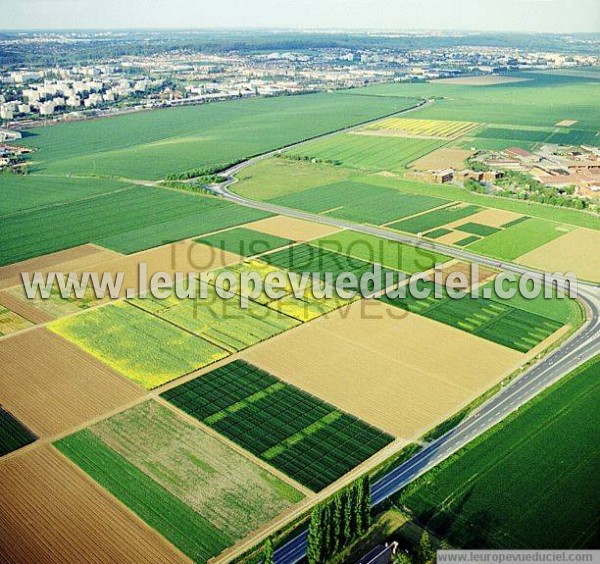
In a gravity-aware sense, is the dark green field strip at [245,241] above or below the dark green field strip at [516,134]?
below

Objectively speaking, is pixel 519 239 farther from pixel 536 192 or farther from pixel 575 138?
pixel 575 138

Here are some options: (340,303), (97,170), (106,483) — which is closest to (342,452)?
(106,483)

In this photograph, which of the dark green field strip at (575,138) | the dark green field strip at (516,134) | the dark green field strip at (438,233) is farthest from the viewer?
the dark green field strip at (516,134)

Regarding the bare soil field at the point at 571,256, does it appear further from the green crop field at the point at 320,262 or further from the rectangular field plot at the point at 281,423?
the rectangular field plot at the point at 281,423

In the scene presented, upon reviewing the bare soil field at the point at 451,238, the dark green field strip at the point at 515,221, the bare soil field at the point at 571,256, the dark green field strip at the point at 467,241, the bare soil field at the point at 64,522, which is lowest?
the bare soil field at the point at 64,522

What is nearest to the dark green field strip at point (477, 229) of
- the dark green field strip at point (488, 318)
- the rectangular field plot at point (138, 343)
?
the dark green field strip at point (488, 318)

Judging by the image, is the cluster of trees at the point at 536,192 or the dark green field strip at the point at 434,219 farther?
the cluster of trees at the point at 536,192

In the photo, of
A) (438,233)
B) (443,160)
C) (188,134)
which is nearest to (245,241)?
(438,233)

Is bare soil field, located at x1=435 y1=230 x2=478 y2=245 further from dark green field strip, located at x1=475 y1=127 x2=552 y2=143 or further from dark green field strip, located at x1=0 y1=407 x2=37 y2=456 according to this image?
dark green field strip, located at x1=475 y1=127 x2=552 y2=143
